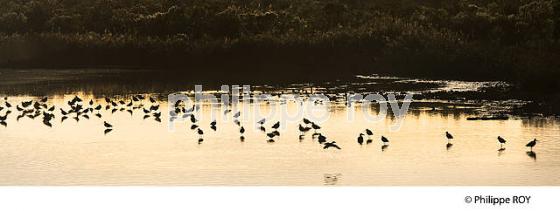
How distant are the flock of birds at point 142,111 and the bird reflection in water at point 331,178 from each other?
2.67 ft

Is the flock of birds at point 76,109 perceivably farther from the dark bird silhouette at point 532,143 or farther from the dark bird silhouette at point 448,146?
the dark bird silhouette at point 532,143

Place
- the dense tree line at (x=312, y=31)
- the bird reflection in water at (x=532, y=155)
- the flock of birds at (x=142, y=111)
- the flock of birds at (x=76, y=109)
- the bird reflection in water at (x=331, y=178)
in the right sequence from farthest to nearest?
the dense tree line at (x=312, y=31) < the flock of birds at (x=76, y=109) < the flock of birds at (x=142, y=111) < the bird reflection in water at (x=532, y=155) < the bird reflection in water at (x=331, y=178)

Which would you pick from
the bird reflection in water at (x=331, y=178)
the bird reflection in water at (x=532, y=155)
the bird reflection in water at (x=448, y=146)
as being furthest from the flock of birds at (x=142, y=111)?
the bird reflection in water at (x=331, y=178)

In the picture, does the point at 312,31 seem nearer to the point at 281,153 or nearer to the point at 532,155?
the point at 281,153

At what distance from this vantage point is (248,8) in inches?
578

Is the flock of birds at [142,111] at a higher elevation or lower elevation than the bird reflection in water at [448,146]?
higher

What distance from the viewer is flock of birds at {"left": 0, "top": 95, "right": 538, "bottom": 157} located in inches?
402

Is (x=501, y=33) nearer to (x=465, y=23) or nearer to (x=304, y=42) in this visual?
(x=465, y=23)

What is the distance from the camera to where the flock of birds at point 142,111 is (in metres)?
10.2

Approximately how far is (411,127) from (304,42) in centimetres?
444

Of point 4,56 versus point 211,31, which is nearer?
point 4,56

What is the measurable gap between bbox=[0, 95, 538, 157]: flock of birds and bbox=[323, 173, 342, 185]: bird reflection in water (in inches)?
32.1

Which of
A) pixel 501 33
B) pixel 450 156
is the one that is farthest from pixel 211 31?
pixel 450 156

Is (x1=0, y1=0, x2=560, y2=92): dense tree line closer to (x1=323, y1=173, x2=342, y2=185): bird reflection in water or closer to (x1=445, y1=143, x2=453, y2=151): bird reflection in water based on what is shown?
(x1=445, y1=143, x2=453, y2=151): bird reflection in water
